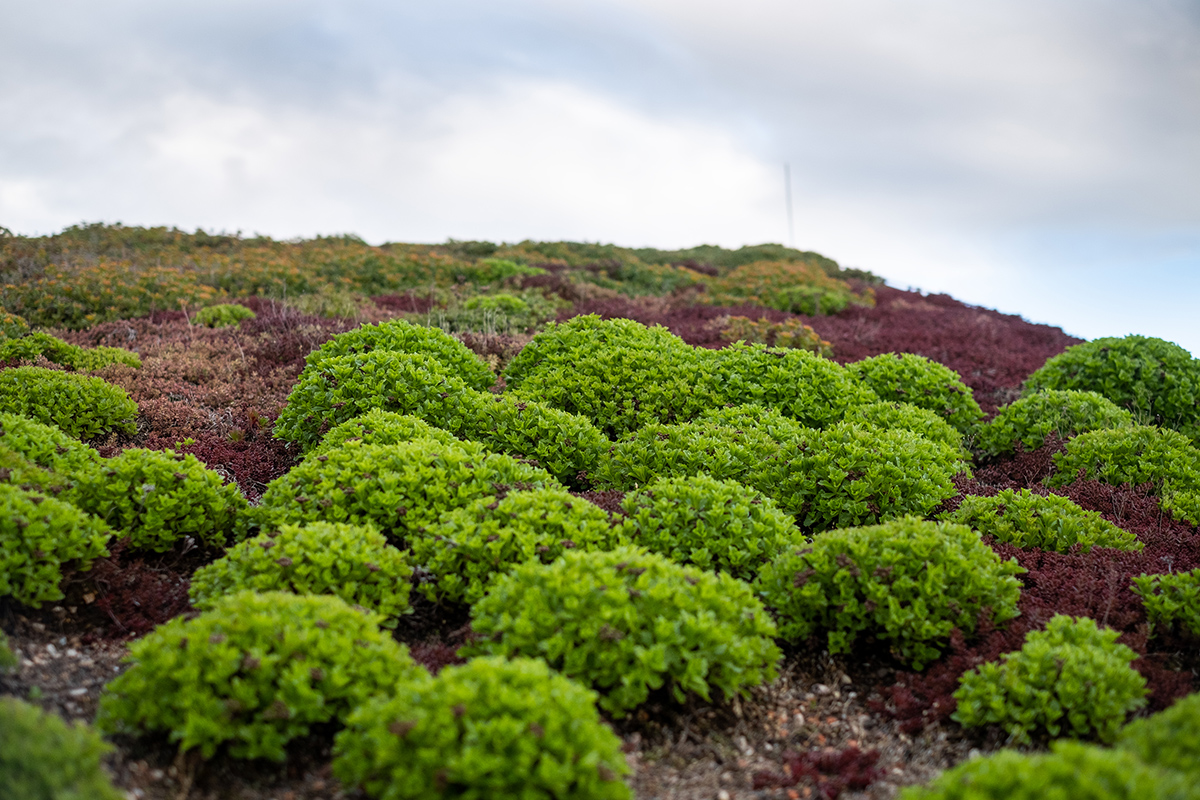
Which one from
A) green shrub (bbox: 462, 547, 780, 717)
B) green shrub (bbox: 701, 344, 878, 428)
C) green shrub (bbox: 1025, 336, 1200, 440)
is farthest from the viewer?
green shrub (bbox: 1025, 336, 1200, 440)

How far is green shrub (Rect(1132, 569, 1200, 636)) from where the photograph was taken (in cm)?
468

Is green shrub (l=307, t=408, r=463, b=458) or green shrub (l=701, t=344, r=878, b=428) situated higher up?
green shrub (l=701, t=344, r=878, b=428)

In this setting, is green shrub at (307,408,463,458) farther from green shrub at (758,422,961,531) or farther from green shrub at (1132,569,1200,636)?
green shrub at (1132,569,1200,636)

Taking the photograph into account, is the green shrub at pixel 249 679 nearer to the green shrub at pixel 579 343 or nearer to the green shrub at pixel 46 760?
the green shrub at pixel 46 760

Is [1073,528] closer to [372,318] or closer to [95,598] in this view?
[95,598]

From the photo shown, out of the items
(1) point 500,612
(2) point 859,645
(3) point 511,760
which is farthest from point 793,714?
(3) point 511,760

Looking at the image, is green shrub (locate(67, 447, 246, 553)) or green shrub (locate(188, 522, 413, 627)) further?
green shrub (locate(67, 447, 246, 553))

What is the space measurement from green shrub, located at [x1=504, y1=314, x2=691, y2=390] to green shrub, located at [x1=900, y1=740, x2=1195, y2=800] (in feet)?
17.7

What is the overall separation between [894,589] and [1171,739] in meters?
1.49

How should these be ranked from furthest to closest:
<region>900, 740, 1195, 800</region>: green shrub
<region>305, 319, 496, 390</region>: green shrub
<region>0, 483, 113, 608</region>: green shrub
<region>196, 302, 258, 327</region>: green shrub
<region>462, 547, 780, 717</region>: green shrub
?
1. <region>196, 302, 258, 327</region>: green shrub
2. <region>305, 319, 496, 390</region>: green shrub
3. <region>0, 483, 113, 608</region>: green shrub
4. <region>462, 547, 780, 717</region>: green shrub
5. <region>900, 740, 1195, 800</region>: green shrub

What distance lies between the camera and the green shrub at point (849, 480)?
611 cm

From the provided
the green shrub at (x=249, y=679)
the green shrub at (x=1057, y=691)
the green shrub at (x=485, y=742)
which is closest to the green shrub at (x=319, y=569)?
the green shrub at (x=249, y=679)

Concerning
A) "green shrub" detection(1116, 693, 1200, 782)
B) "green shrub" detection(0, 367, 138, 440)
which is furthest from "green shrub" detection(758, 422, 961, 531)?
"green shrub" detection(0, 367, 138, 440)

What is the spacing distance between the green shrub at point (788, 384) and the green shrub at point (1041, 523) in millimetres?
1837
